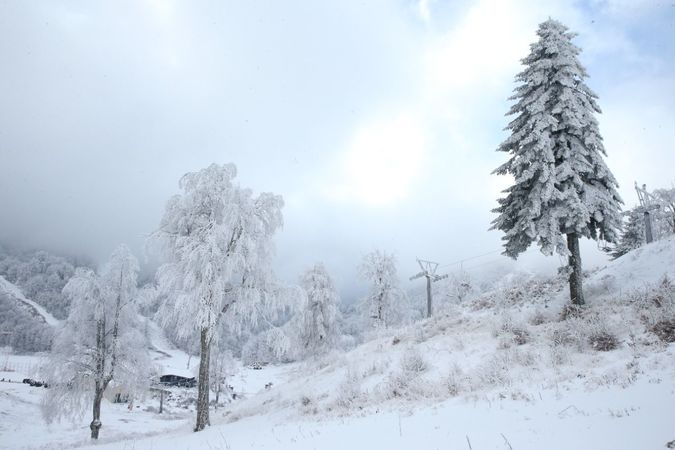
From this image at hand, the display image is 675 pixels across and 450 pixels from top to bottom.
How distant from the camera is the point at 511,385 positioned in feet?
24.6

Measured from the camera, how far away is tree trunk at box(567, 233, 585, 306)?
13.8m

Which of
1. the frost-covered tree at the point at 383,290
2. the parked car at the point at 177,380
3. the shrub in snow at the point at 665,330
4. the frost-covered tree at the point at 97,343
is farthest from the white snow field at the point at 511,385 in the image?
the parked car at the point at 177,380

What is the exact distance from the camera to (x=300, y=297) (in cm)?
1530

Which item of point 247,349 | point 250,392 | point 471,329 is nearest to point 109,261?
point 471,329

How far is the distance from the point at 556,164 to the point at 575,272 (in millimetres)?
4330

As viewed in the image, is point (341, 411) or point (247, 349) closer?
point (341, 411)

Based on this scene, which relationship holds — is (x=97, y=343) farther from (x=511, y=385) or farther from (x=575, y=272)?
(x=575, y=272)

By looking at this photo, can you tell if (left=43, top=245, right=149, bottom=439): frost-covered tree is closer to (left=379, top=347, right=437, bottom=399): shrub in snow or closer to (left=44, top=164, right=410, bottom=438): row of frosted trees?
(left=44, top=164, right=410, bottom=438): row of frosted trees

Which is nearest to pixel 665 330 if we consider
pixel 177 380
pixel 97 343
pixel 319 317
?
pixel 97 343

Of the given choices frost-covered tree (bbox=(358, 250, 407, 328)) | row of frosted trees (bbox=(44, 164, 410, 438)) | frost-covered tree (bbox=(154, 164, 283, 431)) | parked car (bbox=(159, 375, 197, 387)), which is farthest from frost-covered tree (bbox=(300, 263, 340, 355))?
parked car (bbox=(159, 375, 197, 387))

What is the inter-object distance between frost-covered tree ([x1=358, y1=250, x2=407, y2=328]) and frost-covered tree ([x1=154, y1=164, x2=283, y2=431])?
23.1 m

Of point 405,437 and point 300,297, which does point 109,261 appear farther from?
point 405,437

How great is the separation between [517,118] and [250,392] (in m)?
70.9

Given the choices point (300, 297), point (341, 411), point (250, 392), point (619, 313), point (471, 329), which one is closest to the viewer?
point (341, 411)
